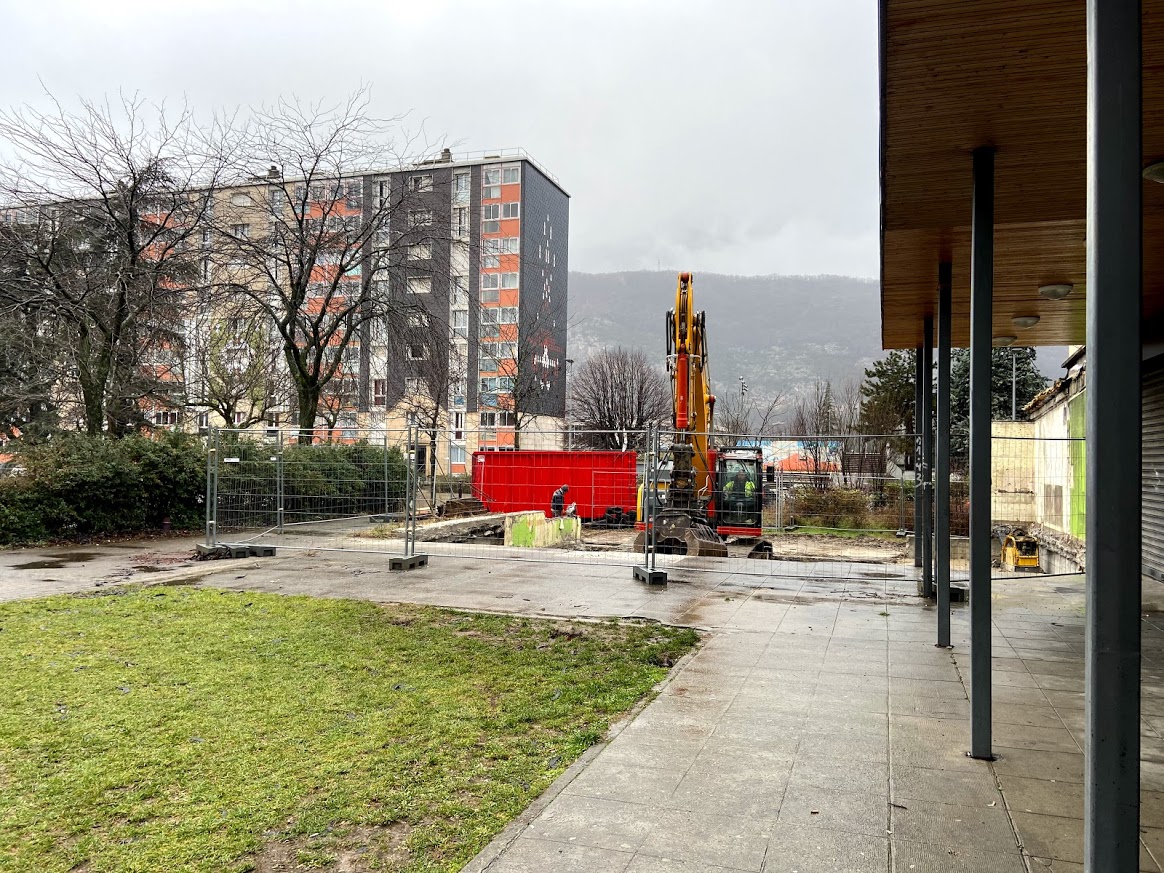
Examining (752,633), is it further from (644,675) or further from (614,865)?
(614,865)

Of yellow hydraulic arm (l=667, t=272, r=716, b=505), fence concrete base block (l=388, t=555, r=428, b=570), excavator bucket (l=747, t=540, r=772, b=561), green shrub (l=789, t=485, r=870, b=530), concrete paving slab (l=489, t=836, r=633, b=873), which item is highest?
yellow hydraulic arm (l=667, t=272, r=716, b=505)

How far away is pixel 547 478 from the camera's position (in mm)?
23562

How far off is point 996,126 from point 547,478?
20.1 metres

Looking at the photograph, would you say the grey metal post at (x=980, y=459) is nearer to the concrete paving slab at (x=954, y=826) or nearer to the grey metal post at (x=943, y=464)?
the concrete paving slab at (x=954, y=826)

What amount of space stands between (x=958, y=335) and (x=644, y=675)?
7221 millimetres

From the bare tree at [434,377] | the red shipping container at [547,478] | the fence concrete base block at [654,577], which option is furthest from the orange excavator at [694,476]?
the red shipping container at [547,478]

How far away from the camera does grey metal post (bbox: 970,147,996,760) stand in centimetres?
435

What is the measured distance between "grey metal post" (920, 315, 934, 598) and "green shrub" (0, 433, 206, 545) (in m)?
14.5

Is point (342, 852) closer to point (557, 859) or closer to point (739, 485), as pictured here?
point (557, 859)

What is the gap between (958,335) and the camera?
10.7 metres

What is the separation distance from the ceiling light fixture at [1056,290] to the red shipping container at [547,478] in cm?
1316

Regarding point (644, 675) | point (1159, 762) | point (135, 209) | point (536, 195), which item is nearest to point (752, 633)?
point (644, 675)

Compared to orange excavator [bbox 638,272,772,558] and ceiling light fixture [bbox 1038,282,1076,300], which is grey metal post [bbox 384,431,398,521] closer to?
orange excavator [bbox 638,272,772,558]

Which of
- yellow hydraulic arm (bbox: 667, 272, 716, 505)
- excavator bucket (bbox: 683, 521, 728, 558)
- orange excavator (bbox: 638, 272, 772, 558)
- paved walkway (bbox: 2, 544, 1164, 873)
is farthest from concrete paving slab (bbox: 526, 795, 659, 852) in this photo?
yellow hydraulic arm (bbox: 667, 272, 716, 505)
